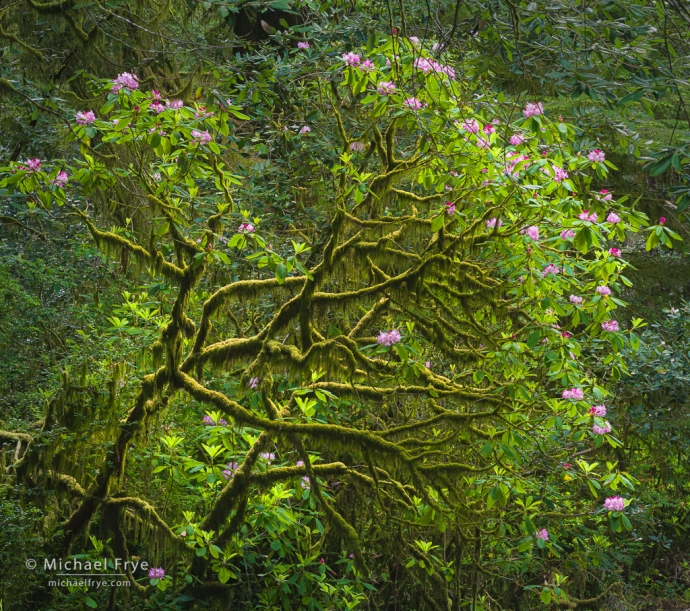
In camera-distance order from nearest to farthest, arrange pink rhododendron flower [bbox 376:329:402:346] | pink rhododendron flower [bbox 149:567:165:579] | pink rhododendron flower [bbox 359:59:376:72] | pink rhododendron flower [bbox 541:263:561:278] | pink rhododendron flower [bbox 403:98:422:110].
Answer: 1. pink rhododendron flower [bbox 403:98:422:110]
2. pink rhododendron flower [bbox 541:263:561:278]
3. pink rhododendron flower [bbox 376:329:402:346]
4. pink rhododendron flower [bbox 359:59:376:72]
5. pink rhododendron flower [bbox 149:567:165:579]

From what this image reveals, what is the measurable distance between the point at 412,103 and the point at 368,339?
152 centimetres

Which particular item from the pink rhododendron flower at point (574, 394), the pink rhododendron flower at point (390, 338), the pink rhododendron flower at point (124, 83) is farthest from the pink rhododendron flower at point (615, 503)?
the pink rhododendron flower at point (124, 83)

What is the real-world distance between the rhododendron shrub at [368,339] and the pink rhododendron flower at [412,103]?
36mm

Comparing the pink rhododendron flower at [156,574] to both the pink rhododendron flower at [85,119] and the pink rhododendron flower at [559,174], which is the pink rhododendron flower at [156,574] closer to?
the pink rhododendron flower at [85,119]

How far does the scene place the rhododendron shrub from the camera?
369 centimetres

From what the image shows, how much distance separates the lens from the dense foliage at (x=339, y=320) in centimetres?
362

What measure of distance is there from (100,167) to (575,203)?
2443 mm

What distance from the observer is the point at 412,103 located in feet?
12.0

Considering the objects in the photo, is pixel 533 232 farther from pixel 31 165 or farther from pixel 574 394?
pixel 31 165

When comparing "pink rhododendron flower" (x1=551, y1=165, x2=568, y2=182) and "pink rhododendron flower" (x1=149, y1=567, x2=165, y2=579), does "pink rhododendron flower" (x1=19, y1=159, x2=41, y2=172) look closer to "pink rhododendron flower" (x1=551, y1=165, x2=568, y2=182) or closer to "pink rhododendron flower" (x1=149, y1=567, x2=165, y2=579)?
"pink rhododendron flower" (x1=149, y1=567, x2=165, y2=579)

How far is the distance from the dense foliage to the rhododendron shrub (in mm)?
19

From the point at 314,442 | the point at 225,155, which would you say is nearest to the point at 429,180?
the point at 314,442

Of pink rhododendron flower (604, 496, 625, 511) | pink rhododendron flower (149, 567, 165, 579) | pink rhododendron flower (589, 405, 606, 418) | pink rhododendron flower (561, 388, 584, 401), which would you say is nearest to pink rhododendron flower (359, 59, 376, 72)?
pink rhododendron flower (561, 388, 584, 401)

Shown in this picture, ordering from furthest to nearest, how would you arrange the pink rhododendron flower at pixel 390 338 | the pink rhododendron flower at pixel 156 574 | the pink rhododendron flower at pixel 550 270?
the pink rhododendron flower at pixel 156 574 → the pink rhododendron flower at pixel 390 338 → the pink rhododendron flower at pixel 550 270
